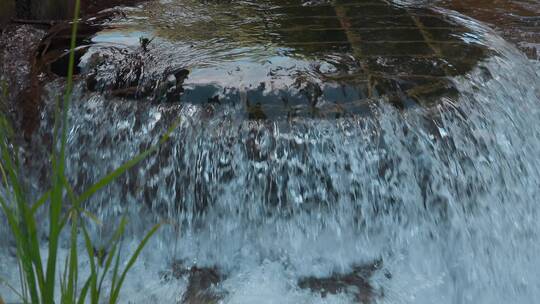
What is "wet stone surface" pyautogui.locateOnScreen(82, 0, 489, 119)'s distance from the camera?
272 cm

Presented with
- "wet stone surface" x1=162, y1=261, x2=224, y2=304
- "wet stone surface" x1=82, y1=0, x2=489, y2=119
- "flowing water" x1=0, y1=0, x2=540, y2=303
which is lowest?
"wet stone surface" x1=162, y1=261, x2=224, y2=304

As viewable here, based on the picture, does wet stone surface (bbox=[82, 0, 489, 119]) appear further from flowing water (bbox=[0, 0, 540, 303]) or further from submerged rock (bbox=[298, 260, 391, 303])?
submerged rock (bbox=[298, 260, 391, 303])

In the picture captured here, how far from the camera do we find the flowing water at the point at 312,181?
8.59ft

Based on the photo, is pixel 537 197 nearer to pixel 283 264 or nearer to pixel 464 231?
pixel 464 231

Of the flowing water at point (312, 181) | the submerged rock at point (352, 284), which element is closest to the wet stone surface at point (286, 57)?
the flowing water at point (312, 181)

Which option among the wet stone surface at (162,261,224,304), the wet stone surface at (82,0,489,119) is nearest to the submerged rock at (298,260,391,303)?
the wet stone surface at (162,261,224,304)

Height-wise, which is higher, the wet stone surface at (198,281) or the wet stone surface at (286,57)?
the wet stone surface at (286,57)

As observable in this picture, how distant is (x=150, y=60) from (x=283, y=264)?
100cm

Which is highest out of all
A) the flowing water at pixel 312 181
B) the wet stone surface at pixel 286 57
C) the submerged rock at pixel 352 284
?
the wet stone surface at pixel 286 57

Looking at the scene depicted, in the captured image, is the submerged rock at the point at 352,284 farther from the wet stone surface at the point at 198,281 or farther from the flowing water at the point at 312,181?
the wet stone surface at the point at 198,281

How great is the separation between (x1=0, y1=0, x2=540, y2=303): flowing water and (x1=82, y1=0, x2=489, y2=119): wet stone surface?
0.01 meters

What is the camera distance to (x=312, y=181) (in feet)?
8.62

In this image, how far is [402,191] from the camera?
265 centimetres

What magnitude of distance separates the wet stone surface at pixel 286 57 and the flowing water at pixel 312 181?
0.04 feet
